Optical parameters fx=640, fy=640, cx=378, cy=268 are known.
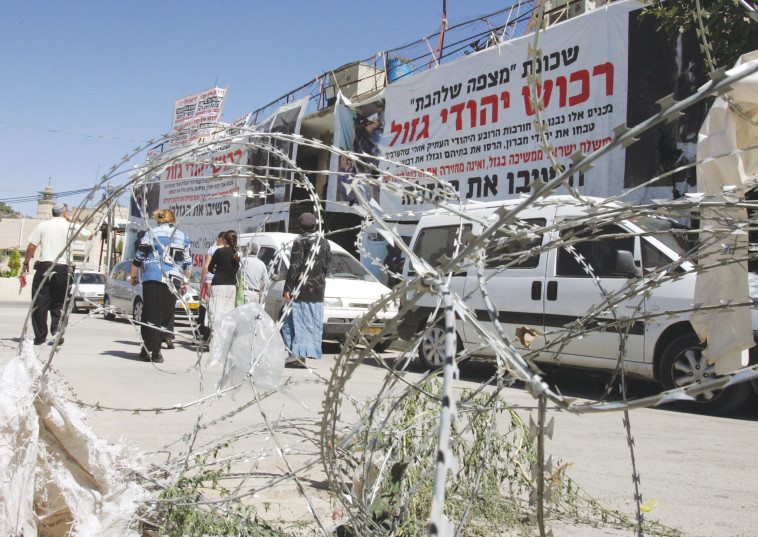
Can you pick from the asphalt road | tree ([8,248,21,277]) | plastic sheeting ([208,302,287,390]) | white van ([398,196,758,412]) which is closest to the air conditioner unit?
white van ([398,196,758,412])

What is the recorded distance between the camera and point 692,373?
5750mm

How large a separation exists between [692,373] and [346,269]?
6150 millimetres

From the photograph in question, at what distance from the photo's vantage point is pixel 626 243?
6.70 metres

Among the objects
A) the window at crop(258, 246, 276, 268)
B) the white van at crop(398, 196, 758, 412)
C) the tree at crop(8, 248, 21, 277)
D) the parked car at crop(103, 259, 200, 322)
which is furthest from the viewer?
the tree at crop(8, 248, 21, 277)

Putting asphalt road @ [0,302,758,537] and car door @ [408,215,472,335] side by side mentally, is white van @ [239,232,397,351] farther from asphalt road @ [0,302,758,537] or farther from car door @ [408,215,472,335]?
asphalt road @ [0,302,758,537]

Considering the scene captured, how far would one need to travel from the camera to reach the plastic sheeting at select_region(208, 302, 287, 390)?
3154 millimetres

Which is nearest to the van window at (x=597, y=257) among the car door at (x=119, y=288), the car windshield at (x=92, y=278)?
the car door at (x=119, y=288)

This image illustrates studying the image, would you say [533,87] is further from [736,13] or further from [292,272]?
[292,272]

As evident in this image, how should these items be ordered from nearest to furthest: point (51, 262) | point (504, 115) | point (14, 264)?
point (51, 262) < point (504, 115) < point (14, 264)

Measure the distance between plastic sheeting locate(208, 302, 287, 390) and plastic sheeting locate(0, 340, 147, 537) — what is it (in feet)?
2.49

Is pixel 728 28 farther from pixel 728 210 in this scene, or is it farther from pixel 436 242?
pixel 728 210

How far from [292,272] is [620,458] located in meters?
4.14

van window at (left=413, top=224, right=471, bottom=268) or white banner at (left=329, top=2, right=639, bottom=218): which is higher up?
white banner at (left=329, top=2, right=639, bottom=218)

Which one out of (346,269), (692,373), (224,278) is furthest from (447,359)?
(346,269)
